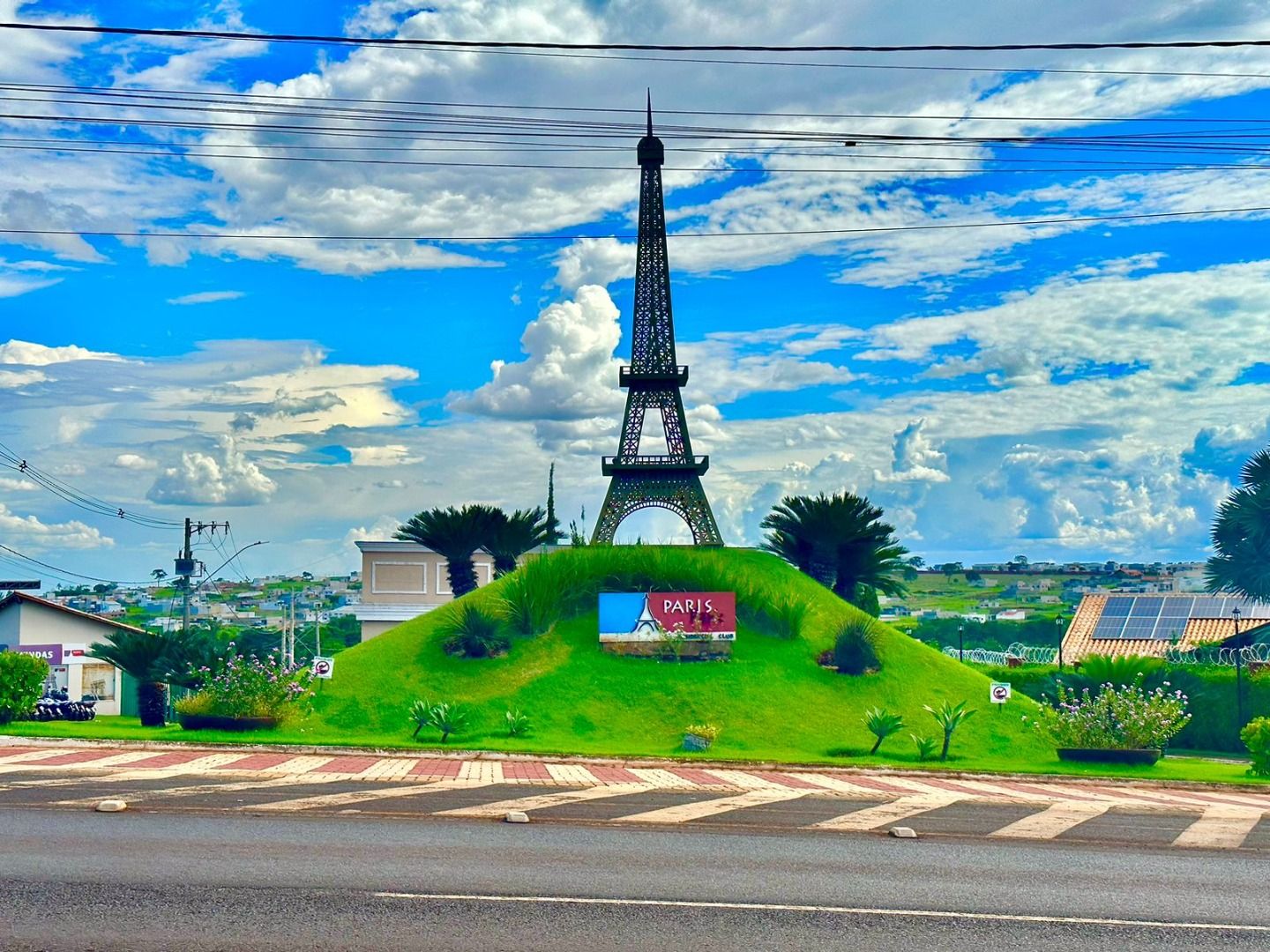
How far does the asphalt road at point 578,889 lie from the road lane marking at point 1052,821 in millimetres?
1134

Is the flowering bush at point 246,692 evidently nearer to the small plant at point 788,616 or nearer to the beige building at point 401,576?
the small plant at point 788,616

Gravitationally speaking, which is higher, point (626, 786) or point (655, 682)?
point (655, 682)

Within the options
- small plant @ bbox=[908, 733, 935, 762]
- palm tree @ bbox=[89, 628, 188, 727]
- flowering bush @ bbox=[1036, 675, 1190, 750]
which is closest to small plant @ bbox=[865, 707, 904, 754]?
small plant @ bbox=[908, 733, 935, 762]

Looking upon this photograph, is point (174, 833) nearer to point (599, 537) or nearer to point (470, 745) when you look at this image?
point (470, 745)

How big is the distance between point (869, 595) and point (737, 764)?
24925 mm

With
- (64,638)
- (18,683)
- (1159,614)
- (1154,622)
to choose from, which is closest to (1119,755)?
(18,683)

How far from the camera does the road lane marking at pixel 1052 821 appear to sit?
15.5 meters

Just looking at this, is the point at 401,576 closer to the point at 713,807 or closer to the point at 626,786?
the point at 626,786

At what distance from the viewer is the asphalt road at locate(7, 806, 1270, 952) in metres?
9.29

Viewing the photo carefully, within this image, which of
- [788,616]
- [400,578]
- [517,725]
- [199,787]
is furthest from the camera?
[400,578]

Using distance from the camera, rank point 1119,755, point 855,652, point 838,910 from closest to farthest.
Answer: point 838,910 → point 1119,755 → point 855,652

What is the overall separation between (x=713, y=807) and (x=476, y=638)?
60.0 ft

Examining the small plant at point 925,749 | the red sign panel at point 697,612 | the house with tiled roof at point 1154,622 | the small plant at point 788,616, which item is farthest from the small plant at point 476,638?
the house with tiled roof at point 1154,622

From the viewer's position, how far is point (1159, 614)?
67562mm
